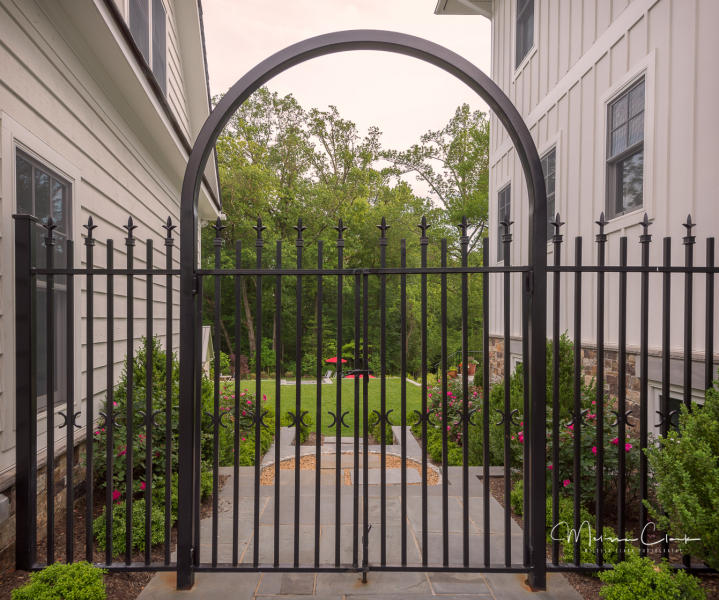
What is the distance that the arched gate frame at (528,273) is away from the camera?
2.79 meters

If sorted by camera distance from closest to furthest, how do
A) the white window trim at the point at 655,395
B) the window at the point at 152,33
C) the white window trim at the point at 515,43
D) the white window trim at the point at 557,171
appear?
1. the white window trim at the point at 655,395
2. the window at the point at 152,33
3. the white window trim at the point at 557,171
4. the white window trim at the point at 515,43

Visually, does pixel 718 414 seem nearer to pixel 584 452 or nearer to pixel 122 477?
pixel 584 452

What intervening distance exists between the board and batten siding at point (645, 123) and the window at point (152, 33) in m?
5.24

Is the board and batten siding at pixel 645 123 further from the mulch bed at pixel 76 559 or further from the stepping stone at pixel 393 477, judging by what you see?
the mulch bed at pixel 76 559

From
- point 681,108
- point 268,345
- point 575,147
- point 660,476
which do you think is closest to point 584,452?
point 660,476

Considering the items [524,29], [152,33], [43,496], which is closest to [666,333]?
[43,496]

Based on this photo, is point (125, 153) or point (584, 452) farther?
point (125, 153)

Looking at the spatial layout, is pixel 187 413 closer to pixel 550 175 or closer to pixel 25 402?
pixel 25 402

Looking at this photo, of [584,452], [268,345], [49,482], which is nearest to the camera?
[49,482]

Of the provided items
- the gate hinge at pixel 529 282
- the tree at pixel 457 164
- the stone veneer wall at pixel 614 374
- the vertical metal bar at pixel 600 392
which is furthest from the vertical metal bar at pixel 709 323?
the tree at pixel 457 164

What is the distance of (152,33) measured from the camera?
6.12 meters

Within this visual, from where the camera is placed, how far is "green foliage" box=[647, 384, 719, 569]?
2369 millimetres

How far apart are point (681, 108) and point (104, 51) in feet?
16.7

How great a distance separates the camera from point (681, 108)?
12.9 feet
